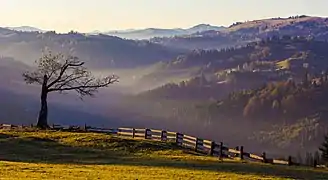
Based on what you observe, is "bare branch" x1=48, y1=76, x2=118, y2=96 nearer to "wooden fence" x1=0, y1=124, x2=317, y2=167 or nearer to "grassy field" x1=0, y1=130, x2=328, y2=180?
"wooden fence" x1=0, y1=124, x2=317, y2=167

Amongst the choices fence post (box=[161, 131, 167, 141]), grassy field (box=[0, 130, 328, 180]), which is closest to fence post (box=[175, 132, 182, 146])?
grassy field (box=[0, 130, 328, 180])

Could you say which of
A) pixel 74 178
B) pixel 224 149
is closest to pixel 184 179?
pixel 74 178

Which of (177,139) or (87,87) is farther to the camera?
(87,87)

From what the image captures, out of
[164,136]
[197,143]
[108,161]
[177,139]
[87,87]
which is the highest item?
[87,87]

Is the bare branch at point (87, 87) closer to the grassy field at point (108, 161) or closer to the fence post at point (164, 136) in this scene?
the grassy field at point (108, 161)

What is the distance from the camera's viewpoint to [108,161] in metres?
41.0

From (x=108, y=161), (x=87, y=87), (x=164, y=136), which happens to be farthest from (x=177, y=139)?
(x=87, y=87)

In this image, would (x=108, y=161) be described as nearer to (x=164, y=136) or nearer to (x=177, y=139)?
(x=177, y=139)

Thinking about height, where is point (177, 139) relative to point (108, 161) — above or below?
above

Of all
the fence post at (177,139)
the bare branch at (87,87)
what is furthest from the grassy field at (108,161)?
the bare branch at (87,87)

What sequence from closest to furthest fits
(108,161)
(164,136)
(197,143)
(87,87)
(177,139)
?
1. (108,161)
2. (197,143)
3. (177,139)
4. (164,136)
5. (87,87)

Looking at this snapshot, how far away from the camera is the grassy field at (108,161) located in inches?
1220

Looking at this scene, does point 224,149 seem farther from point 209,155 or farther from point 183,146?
point 183,146

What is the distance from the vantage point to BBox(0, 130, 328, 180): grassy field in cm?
3098
